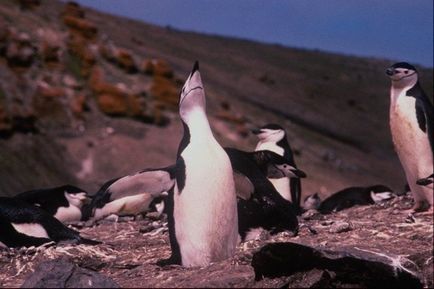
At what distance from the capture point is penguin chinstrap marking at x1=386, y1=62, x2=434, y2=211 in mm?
8133

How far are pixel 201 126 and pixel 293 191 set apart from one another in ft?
16.7

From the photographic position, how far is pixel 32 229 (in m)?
8.32

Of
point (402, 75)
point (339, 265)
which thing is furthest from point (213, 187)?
point (402, 75)

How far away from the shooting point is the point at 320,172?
26656 mm

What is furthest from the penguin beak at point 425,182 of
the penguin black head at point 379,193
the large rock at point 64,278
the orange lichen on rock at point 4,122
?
the orange lichen on rock at point 4,122

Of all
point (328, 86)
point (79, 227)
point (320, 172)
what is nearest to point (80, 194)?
point (79, 227)

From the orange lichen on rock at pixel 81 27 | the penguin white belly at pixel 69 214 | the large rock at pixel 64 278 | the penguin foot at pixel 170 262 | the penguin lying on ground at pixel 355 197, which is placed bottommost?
the penguin white belly at pixel 69 214

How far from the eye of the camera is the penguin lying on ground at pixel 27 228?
26.4 ft

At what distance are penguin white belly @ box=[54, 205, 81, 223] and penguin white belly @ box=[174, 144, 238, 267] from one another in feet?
19.3

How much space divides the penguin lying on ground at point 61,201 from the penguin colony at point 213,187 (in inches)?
123

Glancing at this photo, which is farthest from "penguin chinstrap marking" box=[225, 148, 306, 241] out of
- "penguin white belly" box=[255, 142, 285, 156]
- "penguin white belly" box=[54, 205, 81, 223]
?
"penguin white belly" box=[54, 205, 81, 223]

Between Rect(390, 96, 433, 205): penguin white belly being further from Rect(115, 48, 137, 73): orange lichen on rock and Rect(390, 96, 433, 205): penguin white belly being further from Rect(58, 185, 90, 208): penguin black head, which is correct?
Rect(115, 48, 137, 73): orange lichen on rock

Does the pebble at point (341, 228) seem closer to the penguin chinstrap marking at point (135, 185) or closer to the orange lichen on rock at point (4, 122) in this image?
the penguin chinstrap marking at point (135, 185)

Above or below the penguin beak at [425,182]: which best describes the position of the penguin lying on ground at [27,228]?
below
